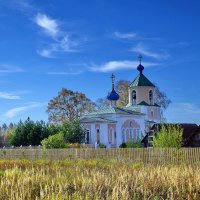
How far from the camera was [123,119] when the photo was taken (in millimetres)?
60156

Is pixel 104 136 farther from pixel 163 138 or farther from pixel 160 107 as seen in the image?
pixel 163 138

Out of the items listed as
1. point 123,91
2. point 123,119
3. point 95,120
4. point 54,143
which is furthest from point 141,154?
point 123,91

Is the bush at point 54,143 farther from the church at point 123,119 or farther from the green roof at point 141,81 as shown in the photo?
the green roof at point 141,81

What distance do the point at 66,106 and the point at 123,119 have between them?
12.1 meters

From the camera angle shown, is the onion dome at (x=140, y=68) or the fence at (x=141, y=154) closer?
the fence at (x=141, y=154)

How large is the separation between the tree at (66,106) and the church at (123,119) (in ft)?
20.6

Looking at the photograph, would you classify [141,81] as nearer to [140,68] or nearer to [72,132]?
[140,68]

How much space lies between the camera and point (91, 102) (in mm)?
71375

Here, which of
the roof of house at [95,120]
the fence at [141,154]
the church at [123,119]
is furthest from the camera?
the church at [123,119]

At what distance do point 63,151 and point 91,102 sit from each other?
38.3m

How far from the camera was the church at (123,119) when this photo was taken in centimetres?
5928

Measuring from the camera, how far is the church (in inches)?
2334

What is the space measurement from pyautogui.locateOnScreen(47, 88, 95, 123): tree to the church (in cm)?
628

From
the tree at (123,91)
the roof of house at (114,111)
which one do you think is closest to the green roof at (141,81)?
the tree at (123,91)
